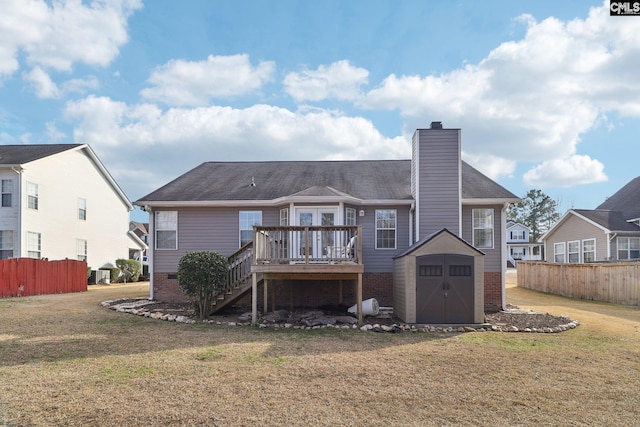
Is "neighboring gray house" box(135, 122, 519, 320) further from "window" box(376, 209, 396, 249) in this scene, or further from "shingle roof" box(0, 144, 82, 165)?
"shingle roof" box(0, 144, 82, 165)

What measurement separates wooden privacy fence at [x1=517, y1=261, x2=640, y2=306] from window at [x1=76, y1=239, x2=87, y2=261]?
24.6 m

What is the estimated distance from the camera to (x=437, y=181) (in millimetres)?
13758

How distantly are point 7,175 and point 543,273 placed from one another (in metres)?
26.0

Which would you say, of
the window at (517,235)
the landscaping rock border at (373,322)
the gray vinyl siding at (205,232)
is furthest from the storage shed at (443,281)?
the window at (517,235)

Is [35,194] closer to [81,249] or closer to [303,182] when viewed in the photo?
[81,249]

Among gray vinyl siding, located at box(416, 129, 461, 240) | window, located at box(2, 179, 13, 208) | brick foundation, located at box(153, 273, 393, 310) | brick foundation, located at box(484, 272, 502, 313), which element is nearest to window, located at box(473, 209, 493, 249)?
brick foundation, located at box(484, 272, 502, 313)

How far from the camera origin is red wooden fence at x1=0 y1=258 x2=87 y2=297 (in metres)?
17.0

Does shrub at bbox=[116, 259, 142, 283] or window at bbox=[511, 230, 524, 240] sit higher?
window at bbox=[511, 230, 524, 240]

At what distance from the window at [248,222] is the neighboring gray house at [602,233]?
18123 millimetres

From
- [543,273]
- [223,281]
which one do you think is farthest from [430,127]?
[543,273]

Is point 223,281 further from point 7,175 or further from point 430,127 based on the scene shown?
point 7,175

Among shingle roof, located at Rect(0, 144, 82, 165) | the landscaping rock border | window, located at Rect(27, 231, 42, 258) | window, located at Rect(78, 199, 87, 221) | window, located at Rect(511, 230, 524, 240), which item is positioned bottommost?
the landscaping rock border

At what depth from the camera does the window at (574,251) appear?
25641 mm

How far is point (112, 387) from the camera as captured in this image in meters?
5.77
